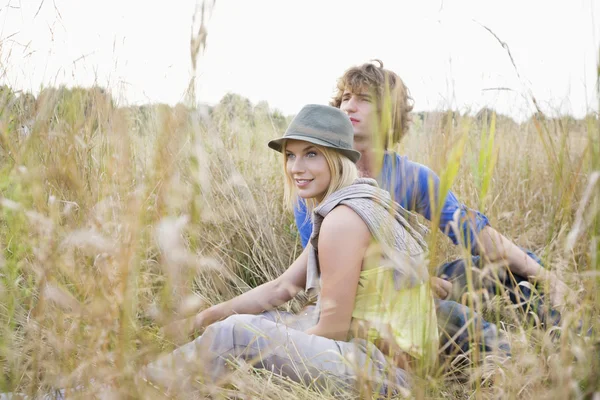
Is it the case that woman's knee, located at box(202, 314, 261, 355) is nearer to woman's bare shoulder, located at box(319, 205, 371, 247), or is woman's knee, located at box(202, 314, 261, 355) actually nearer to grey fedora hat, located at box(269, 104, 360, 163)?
woman's bare shoulder, located at box(319, 205, 371, 247)

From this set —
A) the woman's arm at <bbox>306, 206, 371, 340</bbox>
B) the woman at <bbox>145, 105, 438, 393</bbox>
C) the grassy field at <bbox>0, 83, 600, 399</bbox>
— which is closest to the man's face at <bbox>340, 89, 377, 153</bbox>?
the woman at <bbox>145, 105, 438, 393</bbox>

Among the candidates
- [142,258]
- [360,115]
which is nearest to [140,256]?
[142,258]

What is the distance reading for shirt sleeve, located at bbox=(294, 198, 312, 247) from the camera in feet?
7.96

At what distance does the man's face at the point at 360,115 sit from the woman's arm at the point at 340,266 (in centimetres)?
87

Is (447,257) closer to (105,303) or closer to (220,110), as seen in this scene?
(220,110)

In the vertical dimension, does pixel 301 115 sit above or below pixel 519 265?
above

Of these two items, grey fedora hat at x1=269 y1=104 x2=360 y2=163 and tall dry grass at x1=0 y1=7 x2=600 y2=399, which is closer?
tall dry grass at x1=0 y1=7 x2=600 y2=399

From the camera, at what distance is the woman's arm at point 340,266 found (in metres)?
1.63

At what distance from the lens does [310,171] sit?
1948mm

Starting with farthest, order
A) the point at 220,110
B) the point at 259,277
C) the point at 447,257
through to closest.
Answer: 1. the point at 220,110
2. the point at 259,277
3. the point at 447,257

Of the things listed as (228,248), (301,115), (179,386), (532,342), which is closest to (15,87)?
(301,115)

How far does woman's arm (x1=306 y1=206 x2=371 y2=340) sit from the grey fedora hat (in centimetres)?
32

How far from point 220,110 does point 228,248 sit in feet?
3.61

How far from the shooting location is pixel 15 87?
1878mm
